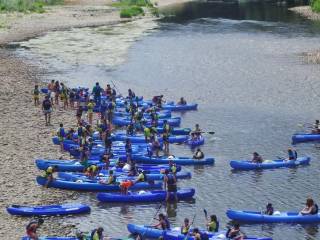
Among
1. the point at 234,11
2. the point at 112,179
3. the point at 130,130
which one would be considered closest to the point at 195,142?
the point at 130,130

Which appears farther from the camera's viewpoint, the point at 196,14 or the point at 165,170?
the point at 196,14

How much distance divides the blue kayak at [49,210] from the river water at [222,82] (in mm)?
362

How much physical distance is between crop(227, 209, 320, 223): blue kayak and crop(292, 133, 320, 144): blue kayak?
12266mm

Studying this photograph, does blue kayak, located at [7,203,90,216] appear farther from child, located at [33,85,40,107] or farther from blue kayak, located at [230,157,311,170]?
child, located at [33,85,40,107]

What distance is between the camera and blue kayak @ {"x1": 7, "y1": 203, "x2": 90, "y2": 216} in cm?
2680

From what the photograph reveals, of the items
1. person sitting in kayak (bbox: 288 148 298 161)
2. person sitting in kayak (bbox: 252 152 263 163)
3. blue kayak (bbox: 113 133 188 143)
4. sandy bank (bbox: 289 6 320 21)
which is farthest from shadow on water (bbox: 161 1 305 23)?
person sitting in kayak (bbox: 252 152 263 163)

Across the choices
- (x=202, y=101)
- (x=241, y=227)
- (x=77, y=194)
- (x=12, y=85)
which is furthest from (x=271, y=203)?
(x=12, y=85)

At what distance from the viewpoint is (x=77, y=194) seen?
30234 millimetres

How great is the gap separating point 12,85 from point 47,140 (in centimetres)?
1606

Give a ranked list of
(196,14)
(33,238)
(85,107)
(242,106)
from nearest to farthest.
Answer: (33,238) → (85,107) → (242,106) → (196,14)

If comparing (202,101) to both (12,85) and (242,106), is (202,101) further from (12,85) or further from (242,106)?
(12,85)

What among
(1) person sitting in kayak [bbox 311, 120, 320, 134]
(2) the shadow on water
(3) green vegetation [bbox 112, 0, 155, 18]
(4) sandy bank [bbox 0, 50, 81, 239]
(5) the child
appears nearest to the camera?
(4) sandy bank [bbox 0, 50, 81, 239]

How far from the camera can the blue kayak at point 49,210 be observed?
26797 millimetres

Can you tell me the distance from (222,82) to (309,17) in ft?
166
